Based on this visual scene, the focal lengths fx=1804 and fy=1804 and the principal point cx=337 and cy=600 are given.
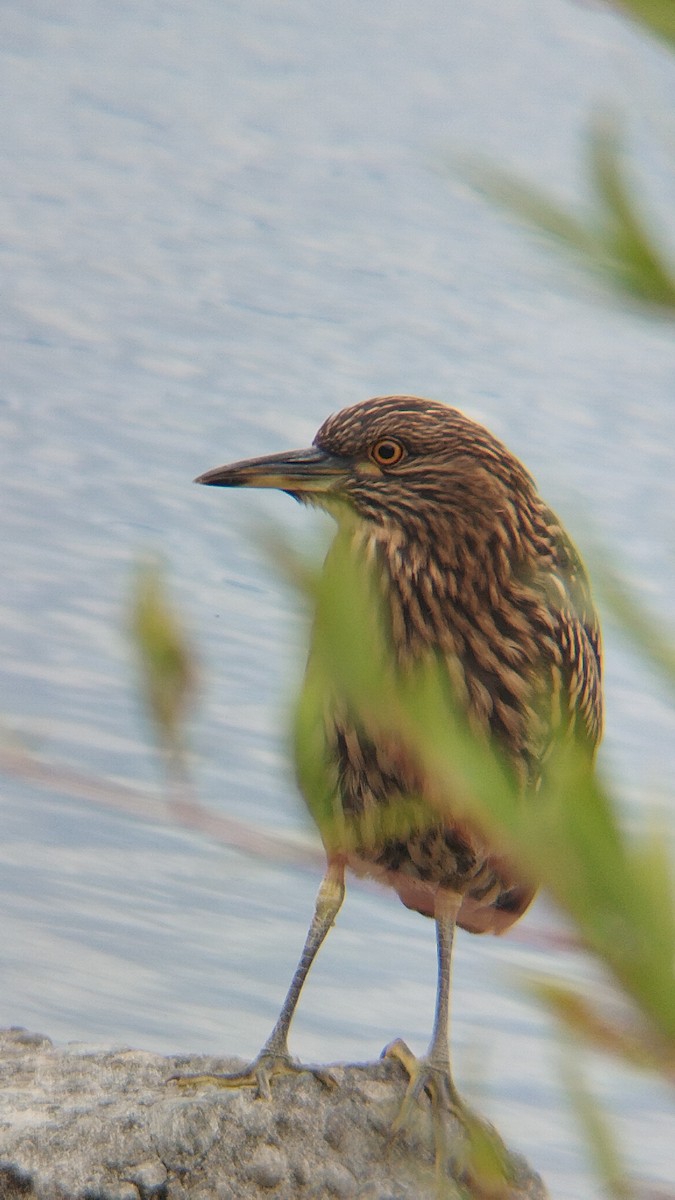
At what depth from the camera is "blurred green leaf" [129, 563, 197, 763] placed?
725mm

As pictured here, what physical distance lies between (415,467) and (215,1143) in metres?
0.96

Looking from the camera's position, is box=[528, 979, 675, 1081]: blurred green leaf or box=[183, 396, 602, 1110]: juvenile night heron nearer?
box=[528, 979, 675, 1081]: blurred green leaf

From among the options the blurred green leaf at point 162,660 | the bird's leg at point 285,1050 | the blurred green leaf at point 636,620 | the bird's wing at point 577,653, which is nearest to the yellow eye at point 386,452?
the bird's wing at point 577,653

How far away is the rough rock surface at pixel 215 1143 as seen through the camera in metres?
2.36

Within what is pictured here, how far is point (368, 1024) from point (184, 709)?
3.60 m

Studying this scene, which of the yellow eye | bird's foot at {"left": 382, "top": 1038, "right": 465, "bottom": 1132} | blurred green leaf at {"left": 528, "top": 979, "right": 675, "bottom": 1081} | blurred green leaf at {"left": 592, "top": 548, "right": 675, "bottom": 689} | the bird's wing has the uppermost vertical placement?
blurred green leaf at {"left": 592, "top": 548, "right": 675, "bottom": 689}

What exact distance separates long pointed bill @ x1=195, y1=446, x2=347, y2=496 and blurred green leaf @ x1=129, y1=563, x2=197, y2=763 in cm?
113

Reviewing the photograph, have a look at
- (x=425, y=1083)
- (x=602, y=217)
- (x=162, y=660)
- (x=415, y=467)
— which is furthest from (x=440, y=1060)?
(x=602, y=217)

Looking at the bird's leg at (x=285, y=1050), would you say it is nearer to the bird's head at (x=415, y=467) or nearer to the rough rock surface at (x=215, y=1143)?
the rough rock surface at (x=215, y=1143)

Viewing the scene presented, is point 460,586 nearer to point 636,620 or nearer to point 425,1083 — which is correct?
point 425,1083

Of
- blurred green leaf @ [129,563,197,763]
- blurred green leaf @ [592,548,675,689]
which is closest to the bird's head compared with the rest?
blurred green leaf @ [129,563,197,763]

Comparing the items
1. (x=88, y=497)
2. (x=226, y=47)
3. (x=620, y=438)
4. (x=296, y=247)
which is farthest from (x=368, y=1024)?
(x=226, y=47)

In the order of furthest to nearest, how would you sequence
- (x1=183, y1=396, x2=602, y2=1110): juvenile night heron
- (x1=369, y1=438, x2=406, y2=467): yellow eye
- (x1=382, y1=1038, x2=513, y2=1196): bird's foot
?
1. (x1=369, y1=438, x2=406, y2=467): yellow eye
2. (x1=382, y1=1038, x2=513, y2=1196): bird's foot
3. (x1=183, y1=396, x2=602, y2=1110): juvenile night heron

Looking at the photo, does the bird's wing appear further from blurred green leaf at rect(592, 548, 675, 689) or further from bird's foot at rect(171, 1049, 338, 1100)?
blurred green leaf at rect(592, 548, 675, 689)
